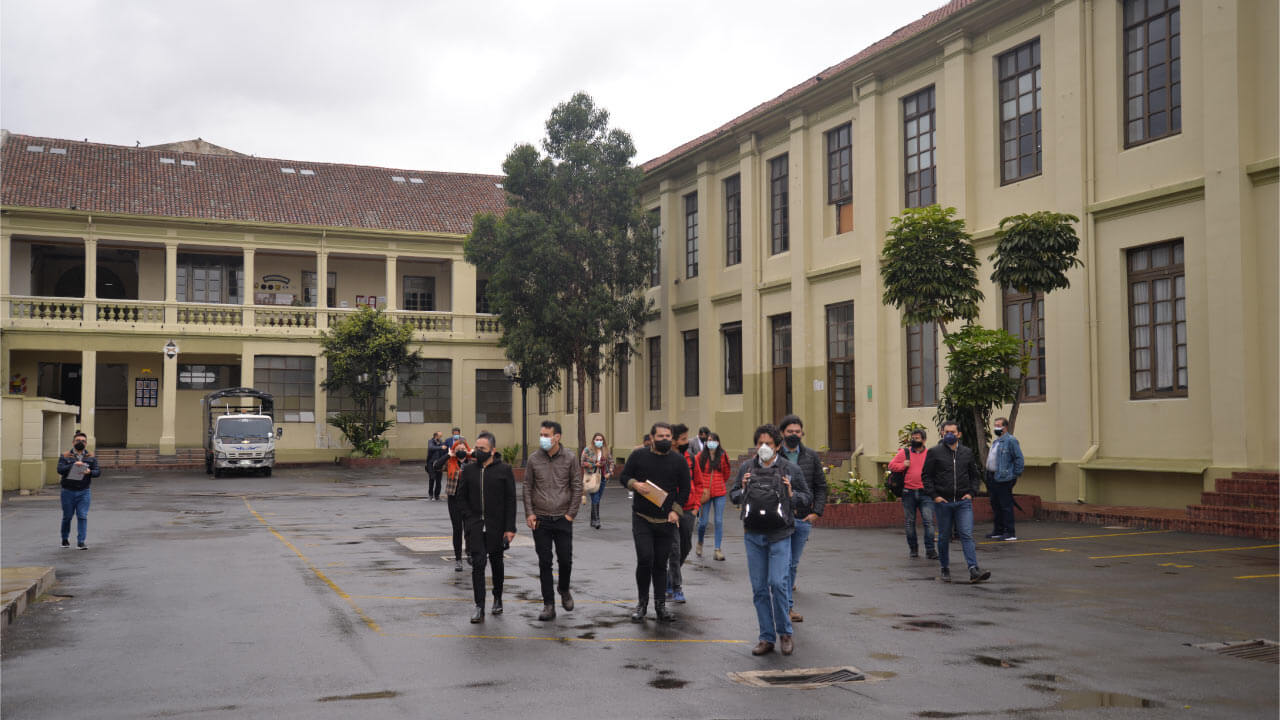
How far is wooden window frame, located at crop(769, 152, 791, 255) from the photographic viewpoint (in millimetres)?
29719

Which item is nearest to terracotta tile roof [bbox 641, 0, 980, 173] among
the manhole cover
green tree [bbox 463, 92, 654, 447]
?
green tree [bbox 463, 92, 654, 447]

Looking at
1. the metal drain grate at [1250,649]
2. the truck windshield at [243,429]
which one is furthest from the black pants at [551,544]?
the truck windshield at [243,429]

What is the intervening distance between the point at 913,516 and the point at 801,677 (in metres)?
7.70

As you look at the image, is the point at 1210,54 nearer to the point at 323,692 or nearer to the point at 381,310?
the point at 323,692

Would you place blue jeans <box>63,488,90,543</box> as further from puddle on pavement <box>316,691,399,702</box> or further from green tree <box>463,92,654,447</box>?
green tree <box>463,92,654,447</box>

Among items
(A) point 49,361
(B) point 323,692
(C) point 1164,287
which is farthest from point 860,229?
(A) point 49,361

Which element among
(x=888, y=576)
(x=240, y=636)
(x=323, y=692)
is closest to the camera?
(x=323, y=692)

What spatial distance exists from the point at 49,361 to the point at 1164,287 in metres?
38.9

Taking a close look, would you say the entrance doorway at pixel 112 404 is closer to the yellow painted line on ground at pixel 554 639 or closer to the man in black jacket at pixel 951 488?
the man in black jacket at pixel 951 488

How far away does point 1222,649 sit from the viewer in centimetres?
877

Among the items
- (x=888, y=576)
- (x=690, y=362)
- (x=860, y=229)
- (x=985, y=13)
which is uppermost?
(x=985, y=13)

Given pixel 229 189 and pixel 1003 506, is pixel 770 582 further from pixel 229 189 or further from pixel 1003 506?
pixel 229 189

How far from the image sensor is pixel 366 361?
4116cm

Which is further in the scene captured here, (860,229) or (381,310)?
(381,310)
